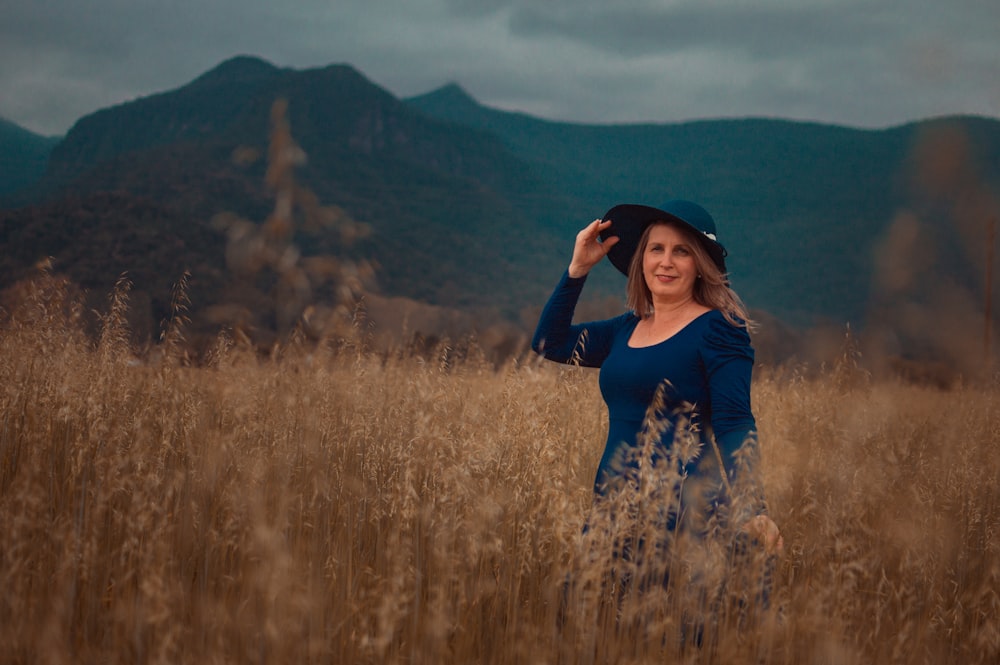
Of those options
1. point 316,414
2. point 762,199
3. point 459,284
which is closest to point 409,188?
point 459,284

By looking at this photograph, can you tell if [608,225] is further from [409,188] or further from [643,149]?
[643,149]

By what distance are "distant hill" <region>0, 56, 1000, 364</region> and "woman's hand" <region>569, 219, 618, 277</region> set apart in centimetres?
3962

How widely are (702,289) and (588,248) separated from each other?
1.71 feet

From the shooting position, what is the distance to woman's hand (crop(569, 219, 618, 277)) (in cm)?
320

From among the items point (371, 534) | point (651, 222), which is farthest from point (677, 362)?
point (371, 534)

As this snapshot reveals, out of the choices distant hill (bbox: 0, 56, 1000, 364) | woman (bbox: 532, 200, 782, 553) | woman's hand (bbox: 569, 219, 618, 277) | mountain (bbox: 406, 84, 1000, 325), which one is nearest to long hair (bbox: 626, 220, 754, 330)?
woman (bbox: 532, 200, 782, 553)

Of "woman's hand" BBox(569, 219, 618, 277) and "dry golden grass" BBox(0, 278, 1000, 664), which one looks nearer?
"dry golden grass" BBox(0, 278, 1000, 664)

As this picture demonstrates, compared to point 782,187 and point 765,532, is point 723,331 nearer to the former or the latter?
point 765,532

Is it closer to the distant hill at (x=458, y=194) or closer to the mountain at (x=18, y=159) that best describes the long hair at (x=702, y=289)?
the distant hill at (x=458, y=194)

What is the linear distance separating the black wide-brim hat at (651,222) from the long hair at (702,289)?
34 mm

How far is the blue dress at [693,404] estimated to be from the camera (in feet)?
8.43

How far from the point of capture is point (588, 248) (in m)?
3.26

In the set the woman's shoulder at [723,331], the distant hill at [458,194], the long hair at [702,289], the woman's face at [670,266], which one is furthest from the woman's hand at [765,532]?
the distant hill at [458,194]

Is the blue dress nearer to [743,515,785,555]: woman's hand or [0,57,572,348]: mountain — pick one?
[743,515,785,555]: woman's hand
